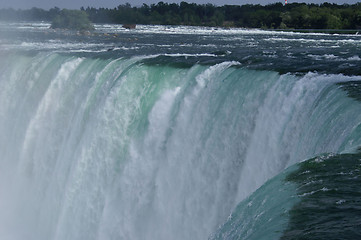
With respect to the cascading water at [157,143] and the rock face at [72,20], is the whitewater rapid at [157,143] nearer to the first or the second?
the cascading water at [157,143]

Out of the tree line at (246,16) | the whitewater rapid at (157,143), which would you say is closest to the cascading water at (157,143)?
the whitewater rapid at (157,143)

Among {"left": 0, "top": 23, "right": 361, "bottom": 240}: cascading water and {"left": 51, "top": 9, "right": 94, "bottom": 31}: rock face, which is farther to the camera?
{"left": 51, "top": 9, "right": 94, "bottom": 31}: rock face

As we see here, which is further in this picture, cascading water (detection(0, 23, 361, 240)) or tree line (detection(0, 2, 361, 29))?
tree line (detection(0, 2, 361, 29))

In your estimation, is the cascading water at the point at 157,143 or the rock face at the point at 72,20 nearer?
the cascading water at the point at 157,143

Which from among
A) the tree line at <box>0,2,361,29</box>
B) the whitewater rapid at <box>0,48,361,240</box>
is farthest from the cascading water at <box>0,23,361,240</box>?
the tree line at <box>0,2,361,29</box>

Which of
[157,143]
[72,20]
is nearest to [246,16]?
[72,20]

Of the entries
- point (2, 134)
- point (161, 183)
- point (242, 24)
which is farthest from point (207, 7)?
point (161, 183)

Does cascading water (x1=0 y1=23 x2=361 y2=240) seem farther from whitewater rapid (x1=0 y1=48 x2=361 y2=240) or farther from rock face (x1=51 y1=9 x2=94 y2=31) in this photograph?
rock face (x1=51 y1=9 x2=94 y2=31)

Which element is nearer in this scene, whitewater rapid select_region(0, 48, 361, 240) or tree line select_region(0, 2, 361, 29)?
whitewater rapid select_region(0, 48, 361, 240)
